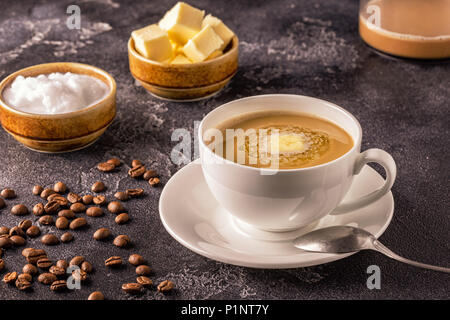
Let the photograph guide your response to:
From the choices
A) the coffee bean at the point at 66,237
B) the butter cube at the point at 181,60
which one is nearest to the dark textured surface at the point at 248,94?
the coffee bean at the point at 66,237

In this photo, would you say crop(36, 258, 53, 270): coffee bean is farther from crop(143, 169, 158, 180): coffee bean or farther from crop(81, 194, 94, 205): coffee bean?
crop(143, 169, 158, 180): coffee bean

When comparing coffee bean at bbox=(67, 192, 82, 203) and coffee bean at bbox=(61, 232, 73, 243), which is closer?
coffee bean at bbox=(61, 232, 73, 243)

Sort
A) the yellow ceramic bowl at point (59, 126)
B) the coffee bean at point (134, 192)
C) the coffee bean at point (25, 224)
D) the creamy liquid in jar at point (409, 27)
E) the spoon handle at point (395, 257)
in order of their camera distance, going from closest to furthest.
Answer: the spoon handle at point (395, 257) → the coffee bean at point (25, 224) → the coffee bean at point (134, 192) → the yellow ceramic bowl at point (59, 126) → the creamy liquid in jar at point (409, 27)

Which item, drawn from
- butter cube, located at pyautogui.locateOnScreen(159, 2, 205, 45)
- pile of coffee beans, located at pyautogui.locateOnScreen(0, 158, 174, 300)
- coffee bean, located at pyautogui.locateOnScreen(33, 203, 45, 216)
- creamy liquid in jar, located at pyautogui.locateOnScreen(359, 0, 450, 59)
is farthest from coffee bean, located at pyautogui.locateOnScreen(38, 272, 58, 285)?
creamy liquid in jar, located at pyautogui.locateOnScreen(359, 0, 450, 59)

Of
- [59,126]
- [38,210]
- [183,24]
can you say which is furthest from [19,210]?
[183,24]

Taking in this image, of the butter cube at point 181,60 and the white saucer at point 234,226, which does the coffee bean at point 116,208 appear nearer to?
the white saucer at point 234,226

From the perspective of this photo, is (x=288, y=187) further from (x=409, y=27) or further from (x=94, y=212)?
(x=409, y=27)

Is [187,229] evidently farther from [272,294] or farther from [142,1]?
[142,1]
